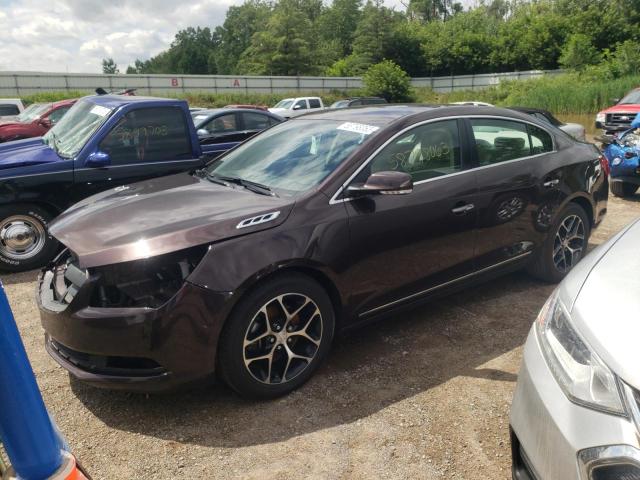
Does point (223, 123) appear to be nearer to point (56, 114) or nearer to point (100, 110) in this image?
point (100, 110)

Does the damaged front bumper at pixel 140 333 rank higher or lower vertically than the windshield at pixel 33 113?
lower

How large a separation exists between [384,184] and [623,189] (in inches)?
285

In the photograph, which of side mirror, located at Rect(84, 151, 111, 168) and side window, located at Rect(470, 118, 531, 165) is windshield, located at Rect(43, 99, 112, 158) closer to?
side mirror, located at Rect(84, 151, 111, 168)

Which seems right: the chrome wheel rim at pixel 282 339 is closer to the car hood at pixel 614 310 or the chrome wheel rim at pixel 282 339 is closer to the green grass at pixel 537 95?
the car hood at pixel 614 310

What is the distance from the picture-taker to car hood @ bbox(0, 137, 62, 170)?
17.4ft

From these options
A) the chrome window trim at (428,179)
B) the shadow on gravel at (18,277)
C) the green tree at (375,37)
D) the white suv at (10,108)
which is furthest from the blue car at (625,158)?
the green tree at (375,37)

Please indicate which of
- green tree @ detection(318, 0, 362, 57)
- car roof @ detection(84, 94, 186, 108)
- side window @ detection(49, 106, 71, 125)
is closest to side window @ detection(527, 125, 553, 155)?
car roof @ detection(84, 94, 186, 108)

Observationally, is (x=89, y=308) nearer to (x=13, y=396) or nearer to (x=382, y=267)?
(x=13, y=396)

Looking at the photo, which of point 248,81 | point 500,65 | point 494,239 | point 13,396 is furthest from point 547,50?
point 13,396

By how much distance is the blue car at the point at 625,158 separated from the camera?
803cm

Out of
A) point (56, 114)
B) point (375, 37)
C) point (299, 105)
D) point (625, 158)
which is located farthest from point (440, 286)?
point (375, 37)

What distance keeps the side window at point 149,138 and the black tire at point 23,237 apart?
0.97 metres

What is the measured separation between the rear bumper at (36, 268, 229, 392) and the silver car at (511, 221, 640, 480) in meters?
1.51

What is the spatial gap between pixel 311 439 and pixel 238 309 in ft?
2.54
